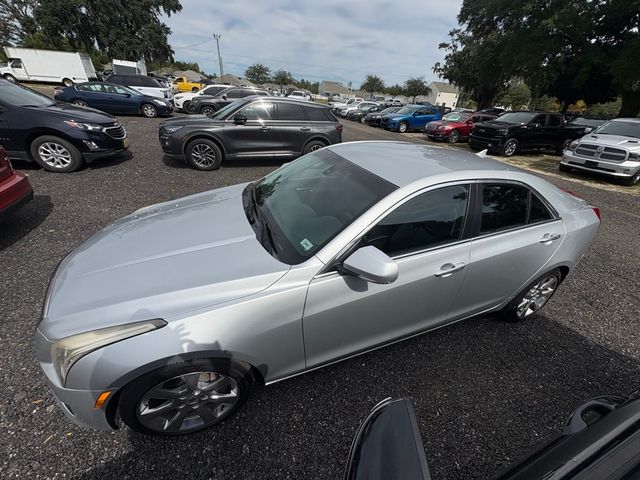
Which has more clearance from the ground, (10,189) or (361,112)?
(10,189)

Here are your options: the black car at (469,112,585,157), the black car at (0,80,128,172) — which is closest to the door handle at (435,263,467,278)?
the black car at (0,80,128,172)

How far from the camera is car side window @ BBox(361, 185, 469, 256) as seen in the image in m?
1.85

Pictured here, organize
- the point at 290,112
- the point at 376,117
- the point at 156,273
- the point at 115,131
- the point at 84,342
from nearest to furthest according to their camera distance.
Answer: the point at 84,342 < the point at 156,273 < the point at 115,131 < the point at 290,112 < the point at 376,117

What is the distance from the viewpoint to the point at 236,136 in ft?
21.8

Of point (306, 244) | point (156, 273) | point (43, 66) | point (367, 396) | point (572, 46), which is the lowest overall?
point (367, 396)

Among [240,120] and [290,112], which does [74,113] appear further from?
[290,112]

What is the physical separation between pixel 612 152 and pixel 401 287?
980 centimetres

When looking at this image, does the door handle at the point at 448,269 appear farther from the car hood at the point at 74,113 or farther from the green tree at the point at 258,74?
the green tree at the point at 258,74

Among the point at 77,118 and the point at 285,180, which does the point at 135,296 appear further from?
the point at 77,118

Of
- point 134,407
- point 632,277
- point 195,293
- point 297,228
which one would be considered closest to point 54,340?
point 134,407

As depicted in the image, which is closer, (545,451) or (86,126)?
(545,451)

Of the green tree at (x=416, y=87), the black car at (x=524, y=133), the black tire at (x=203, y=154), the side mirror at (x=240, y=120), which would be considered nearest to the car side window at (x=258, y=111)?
the side mirror at (x=240, y=120)

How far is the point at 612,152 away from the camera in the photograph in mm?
7871

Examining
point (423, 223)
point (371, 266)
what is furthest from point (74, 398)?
point (423, 223)
